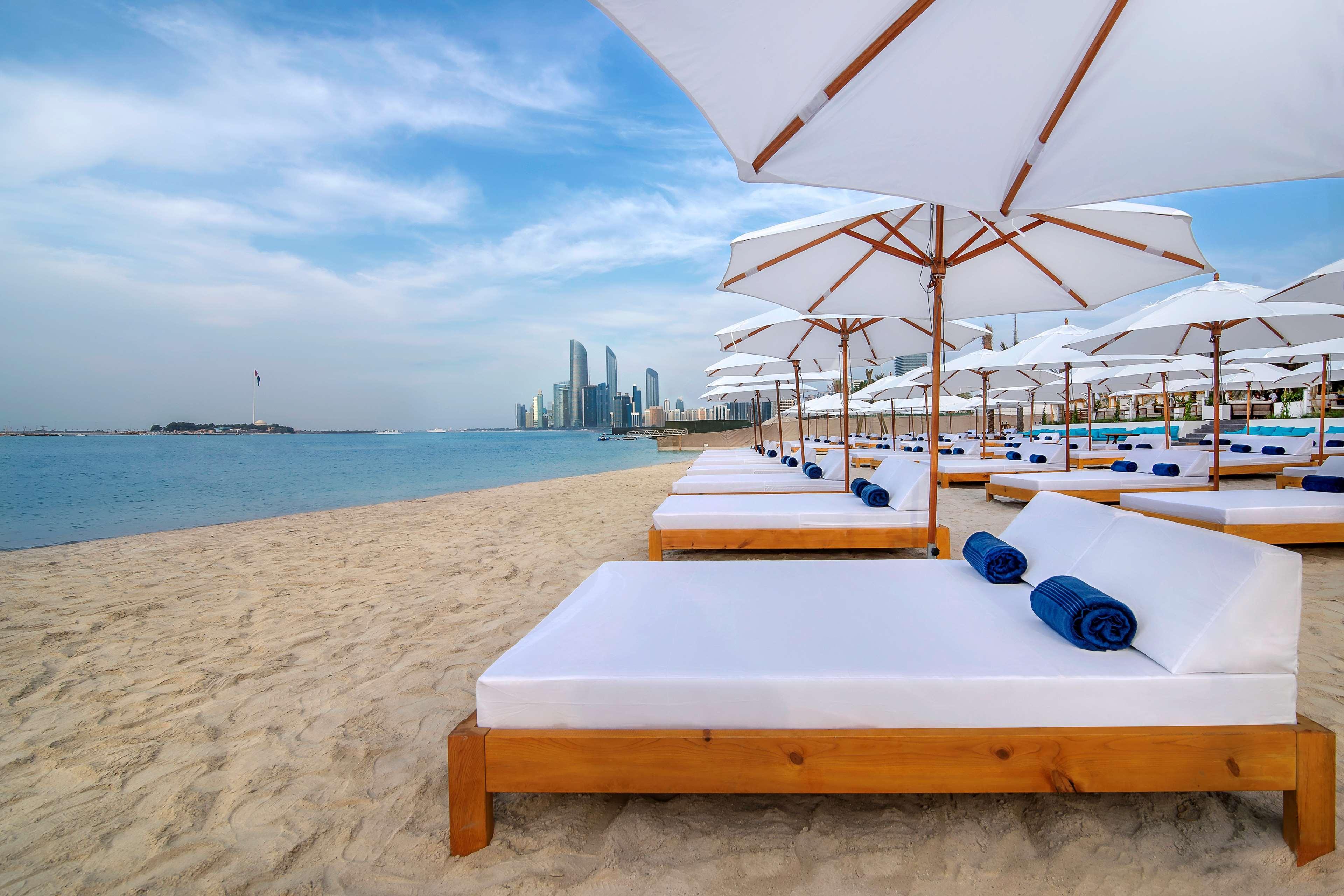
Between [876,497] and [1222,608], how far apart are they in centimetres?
320

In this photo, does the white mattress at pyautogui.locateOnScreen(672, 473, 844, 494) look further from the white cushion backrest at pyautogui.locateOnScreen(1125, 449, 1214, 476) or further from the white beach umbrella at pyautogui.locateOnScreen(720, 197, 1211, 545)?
the white cushion backrest at pyautogui.locateOnScreen(1125, 449, 1214, 476)

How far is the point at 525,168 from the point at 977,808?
26018 millimetres

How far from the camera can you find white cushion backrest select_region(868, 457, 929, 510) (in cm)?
462

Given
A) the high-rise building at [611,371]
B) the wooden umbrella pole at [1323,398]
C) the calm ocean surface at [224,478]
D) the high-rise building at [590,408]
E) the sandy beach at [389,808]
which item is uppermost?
the high-rise building at [611,371]

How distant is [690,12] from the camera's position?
1.41 meters

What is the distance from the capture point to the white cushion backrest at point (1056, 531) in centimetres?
229

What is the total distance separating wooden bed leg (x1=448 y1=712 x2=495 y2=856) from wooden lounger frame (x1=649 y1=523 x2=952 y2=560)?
2.92m

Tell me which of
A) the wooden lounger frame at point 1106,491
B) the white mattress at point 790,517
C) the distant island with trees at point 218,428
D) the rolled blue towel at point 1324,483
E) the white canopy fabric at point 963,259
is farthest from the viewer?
the distant island with trees at point 218,428

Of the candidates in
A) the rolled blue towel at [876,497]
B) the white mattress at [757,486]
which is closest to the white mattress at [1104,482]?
the white mattress at [757,486]

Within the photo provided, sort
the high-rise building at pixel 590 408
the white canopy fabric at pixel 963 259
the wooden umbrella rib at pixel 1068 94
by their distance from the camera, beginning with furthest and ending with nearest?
1. the high-rise building at pixel 590 408
2. the white canopy fabric at pixel 963 259
3. the wooden umbrella rib at pixel 1068 94

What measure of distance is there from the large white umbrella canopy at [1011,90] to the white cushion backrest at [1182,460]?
6663 millimetres

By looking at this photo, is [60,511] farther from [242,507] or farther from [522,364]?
[522,364]

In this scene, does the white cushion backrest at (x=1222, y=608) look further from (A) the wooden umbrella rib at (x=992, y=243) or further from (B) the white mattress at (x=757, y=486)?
(B) the white mattress at (x=757, y=486)

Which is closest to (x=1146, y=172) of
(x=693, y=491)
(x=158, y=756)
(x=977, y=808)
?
(x=977, y=808)
